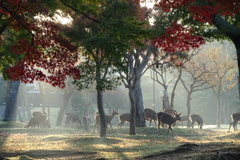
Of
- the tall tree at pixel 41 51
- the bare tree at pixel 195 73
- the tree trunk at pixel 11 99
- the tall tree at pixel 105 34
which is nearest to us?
the tall tree at pixel 41 51

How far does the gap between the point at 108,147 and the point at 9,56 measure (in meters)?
9.05

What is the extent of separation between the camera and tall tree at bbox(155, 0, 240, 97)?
36.8 feet

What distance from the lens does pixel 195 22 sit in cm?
1345

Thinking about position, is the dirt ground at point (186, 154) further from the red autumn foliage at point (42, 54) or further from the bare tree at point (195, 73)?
the bare tree at point (195, 73)

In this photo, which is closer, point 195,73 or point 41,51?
point 41,51

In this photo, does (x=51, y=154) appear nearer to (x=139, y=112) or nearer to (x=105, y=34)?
(x=105, y=34)

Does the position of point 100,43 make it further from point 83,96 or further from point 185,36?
point 83,96

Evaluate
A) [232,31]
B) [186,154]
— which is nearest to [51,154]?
[186,154]

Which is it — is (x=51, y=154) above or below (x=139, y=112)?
below

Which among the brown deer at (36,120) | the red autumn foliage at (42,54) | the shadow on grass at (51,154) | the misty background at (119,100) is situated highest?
the misty background at (119,100)

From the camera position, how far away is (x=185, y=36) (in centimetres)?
1196

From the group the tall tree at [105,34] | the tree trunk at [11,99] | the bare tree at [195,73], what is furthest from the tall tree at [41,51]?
the tree trunk at [11,99]

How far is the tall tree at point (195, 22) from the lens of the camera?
11.2m

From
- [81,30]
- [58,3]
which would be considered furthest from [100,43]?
[81,30]
